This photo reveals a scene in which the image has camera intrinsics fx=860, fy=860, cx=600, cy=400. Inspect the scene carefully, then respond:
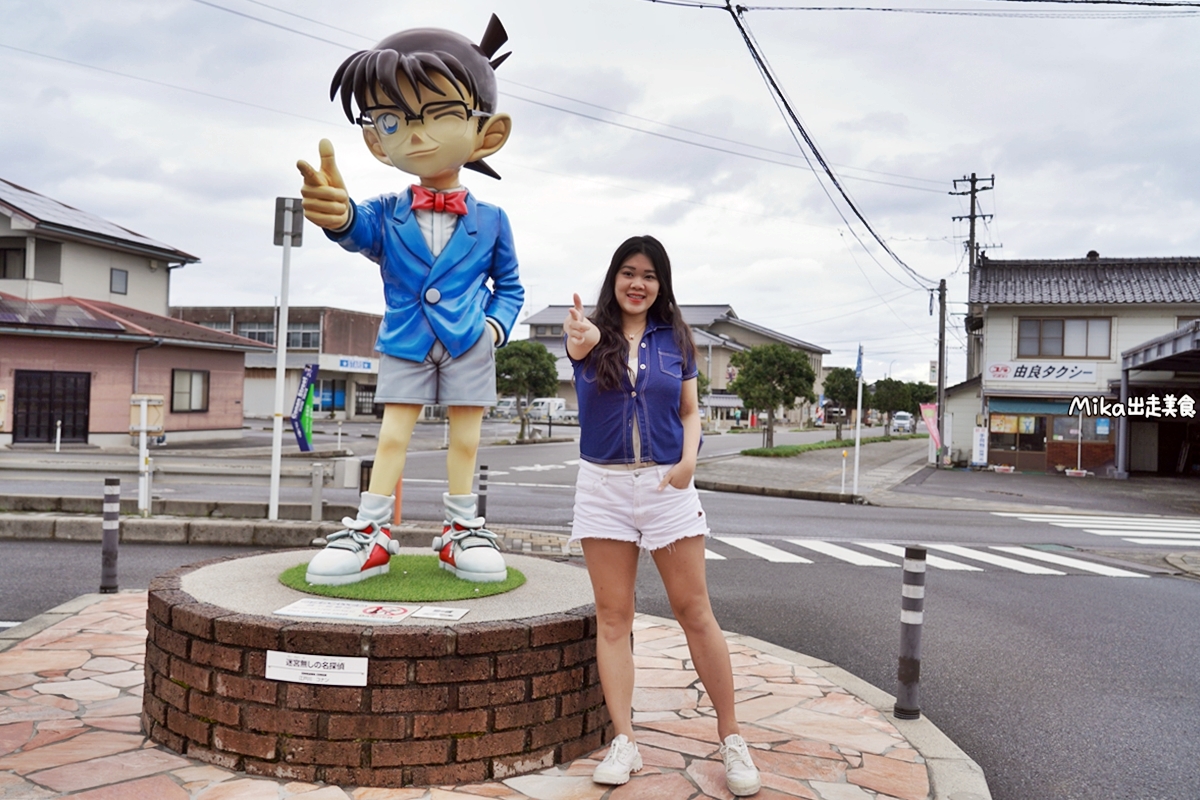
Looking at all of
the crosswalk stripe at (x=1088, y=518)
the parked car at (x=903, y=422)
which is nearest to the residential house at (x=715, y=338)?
the parked car at (x=903, y=422)

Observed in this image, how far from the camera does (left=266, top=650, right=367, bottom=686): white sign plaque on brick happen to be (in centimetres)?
321

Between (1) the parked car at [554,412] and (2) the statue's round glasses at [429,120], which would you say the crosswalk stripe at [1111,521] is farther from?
(1) the parked car at [554,412]

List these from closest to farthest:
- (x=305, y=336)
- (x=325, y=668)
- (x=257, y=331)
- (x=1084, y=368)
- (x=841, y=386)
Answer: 1. (x=325, y=668)
2. (x=1084, y=368)
3. (x=841, y=386)
4. (x=305, y=336)
5. (x=257, y=331)

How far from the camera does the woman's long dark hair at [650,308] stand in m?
3.33

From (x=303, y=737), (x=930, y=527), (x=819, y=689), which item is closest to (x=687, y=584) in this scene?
(x=303, y=737)

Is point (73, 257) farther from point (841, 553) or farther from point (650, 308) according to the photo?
point (650, 308)

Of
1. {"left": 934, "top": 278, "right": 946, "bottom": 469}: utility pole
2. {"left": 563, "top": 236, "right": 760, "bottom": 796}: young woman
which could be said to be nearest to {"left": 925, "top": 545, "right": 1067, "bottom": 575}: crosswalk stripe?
{"left": 563, "top": 236, "right": 760, "bottom": 796}: young woman

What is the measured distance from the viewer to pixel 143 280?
89.9 feet

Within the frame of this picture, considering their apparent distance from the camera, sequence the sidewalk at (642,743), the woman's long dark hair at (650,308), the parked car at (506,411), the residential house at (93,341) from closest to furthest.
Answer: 1. the sidewalk at (642,743)
2. the woman's long dark hair at (650,308)
3. the residential house at (93,341)
4. the parked car at (506,411)

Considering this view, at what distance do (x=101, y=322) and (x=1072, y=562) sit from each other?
2344cm

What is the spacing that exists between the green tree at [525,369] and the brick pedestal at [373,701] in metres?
27.1

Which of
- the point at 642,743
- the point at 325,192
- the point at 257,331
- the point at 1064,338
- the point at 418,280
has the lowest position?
the point at 642,743

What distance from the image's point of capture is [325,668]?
3.21m

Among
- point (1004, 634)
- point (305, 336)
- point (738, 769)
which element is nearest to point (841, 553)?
point (1004, 634)
